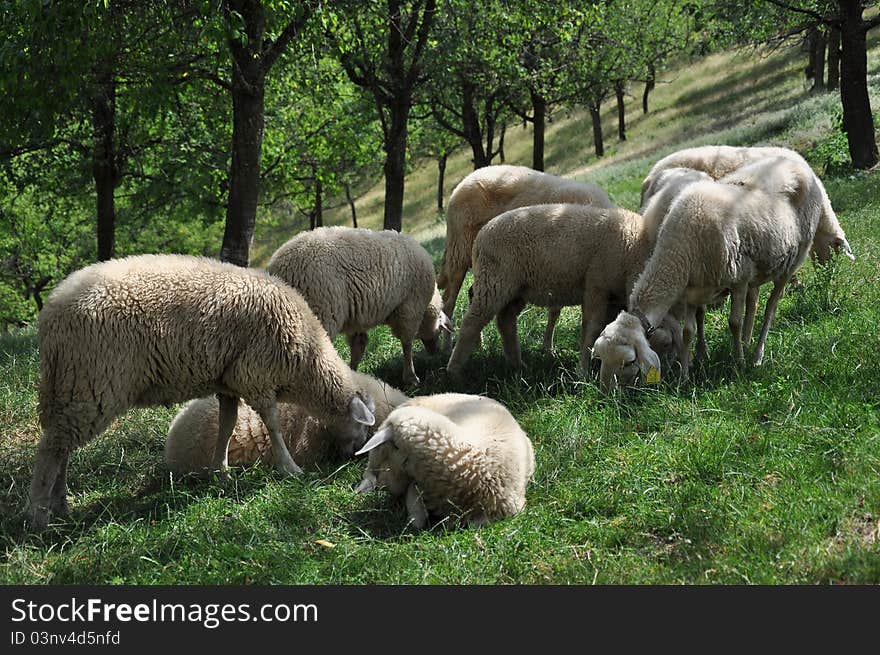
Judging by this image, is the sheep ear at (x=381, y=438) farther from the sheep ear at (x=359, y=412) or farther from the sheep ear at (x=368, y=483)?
the sheep ear at (x=359, y=412)

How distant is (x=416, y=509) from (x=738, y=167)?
657 centimetres

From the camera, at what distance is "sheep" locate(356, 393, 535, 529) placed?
493 centimetres

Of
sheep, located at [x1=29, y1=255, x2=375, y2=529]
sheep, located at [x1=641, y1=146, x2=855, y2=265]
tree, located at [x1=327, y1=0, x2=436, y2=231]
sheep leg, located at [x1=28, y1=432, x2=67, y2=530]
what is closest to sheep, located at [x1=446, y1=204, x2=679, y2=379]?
sheep, located at [x1=641, y1=146, x2=855, y2=265]

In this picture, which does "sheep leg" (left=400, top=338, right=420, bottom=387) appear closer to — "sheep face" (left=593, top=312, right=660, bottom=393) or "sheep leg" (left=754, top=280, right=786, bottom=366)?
"sheep face" (left=593, top=312, right=660, bottom=393)

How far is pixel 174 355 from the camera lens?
5582 millimetres

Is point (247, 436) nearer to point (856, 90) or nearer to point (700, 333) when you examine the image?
point (700, 333)

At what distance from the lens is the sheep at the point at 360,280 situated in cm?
738

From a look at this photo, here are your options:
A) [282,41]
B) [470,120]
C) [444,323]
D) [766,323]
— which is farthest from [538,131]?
[766,323]

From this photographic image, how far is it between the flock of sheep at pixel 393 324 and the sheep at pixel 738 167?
4 centimetres

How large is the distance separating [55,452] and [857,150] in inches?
524

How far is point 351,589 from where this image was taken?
4043mm

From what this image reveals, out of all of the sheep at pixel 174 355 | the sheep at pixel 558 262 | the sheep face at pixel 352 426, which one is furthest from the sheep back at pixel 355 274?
the sheep face at pixel 352 426

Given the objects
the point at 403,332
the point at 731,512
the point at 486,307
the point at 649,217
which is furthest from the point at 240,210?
the point at 731,512

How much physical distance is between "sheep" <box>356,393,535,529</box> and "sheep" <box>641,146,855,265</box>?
4.51 m
